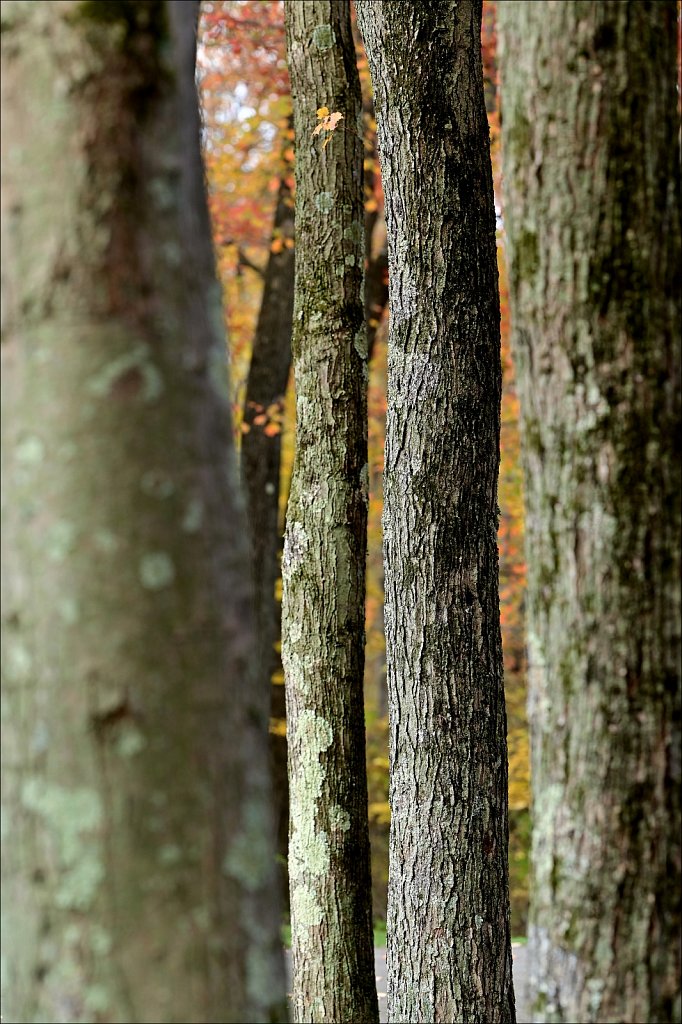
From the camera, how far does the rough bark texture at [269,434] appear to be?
1077 cm

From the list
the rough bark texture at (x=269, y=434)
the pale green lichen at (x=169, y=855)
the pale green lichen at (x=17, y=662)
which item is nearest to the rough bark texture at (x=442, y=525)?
the pale green lichen at (x=169, y=855)

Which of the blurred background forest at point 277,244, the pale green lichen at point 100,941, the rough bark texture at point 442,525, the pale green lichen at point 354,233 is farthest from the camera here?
the blurred background forest at point 277,244

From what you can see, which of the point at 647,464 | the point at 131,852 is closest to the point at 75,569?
the point at 131,852

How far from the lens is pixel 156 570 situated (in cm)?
210

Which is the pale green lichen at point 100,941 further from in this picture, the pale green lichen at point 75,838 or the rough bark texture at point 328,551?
the rough bark texture at point 328,551

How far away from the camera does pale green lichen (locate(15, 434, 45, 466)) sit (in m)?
2.13

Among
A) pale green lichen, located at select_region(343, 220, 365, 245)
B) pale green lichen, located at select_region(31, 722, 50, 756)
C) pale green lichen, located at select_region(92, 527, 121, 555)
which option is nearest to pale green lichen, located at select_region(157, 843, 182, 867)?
pale green lichen, located at select_region(31, 722, 50, 756)

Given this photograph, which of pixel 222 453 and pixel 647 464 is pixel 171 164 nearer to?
pixel 222 453

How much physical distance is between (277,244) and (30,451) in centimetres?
903

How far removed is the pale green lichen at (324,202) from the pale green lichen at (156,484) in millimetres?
2869

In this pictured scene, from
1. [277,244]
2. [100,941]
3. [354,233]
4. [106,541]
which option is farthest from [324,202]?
[277,244]

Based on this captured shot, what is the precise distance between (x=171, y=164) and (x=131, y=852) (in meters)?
1.33

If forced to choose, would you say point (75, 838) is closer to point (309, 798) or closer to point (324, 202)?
point (309, 798)

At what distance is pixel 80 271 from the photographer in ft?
7.03
